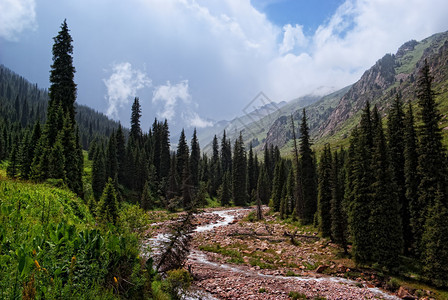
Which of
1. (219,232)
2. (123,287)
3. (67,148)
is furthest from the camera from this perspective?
(219,232)

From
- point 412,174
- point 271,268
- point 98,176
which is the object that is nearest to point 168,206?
point 271,268

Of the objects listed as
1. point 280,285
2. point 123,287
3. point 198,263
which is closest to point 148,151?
point 198,263

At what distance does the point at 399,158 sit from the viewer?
96.3 ft

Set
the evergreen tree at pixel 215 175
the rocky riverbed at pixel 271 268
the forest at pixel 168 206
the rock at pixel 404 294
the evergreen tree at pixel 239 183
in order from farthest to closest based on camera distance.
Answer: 1. the evergreen tree at pixel 215 175
2. the evergreen tree at pixel 239 183
3. the rocky riverbed at pixel 271 268
4. the rock at pixel 404 294
5. the forest at pixel 168 206

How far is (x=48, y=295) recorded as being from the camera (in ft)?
15.1

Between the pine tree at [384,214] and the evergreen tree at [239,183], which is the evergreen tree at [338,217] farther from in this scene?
the evergreen tree at [239,183]

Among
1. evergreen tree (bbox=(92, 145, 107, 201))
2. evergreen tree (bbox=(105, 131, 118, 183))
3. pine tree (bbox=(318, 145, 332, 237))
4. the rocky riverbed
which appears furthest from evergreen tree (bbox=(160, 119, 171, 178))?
pine tree (bbox=(318, 145, 332, 237))

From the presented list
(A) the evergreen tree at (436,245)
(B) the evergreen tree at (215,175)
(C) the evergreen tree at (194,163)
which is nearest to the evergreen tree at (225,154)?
(B) the evergreen tree at (215,175)

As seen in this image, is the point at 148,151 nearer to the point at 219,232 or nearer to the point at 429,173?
the point at 219,232

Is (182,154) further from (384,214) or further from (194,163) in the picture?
(384,214)

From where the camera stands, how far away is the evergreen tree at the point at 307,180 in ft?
149

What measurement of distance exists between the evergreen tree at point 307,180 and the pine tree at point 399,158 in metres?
18.3

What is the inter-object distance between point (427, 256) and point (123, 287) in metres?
26.4

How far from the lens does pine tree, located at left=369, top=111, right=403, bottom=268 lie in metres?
23.6
